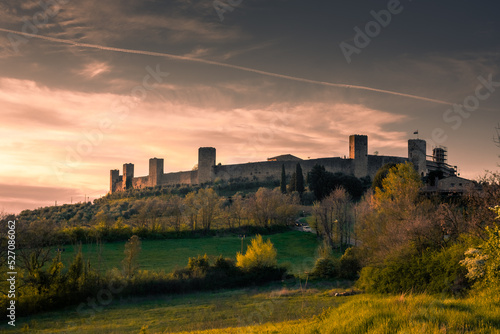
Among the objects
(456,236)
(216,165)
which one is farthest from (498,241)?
(216,165)

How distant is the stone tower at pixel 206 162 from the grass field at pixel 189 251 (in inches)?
1425

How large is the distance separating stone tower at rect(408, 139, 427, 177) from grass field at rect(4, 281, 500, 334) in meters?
37.3

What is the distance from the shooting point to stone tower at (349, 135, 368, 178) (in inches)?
2381

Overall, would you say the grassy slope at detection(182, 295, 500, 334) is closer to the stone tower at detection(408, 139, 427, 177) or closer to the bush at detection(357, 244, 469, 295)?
the bush at detection(357, 244, 469, 295)

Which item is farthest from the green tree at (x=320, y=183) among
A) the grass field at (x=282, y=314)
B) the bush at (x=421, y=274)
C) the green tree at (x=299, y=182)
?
the bush at (x=421, y=274)

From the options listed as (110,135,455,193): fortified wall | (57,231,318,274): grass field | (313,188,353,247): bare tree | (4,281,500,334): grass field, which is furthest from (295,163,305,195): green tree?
(4,281,500,334): grass field

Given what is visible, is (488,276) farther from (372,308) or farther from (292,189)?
(292,189)

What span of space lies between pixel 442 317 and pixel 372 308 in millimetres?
1465

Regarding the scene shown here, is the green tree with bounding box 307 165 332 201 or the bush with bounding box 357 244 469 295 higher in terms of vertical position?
the green tree with bounding box 307 165 332 201

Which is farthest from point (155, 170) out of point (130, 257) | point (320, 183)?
point (130, 257)

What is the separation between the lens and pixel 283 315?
16.6 m

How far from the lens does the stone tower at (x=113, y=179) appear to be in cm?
9819

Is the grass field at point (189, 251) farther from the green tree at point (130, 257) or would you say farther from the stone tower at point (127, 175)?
the stone tower at point (127, 175)

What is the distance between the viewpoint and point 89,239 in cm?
3656
